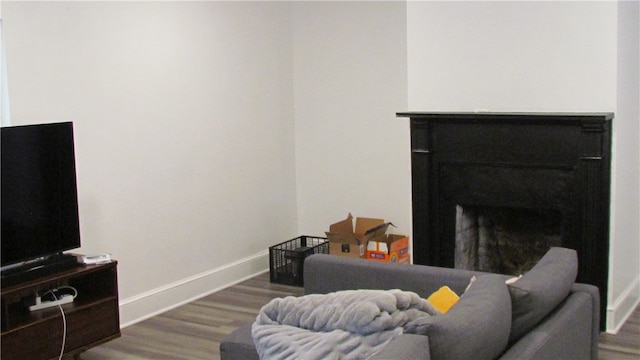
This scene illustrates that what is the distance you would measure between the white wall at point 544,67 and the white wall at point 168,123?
147 centimetres

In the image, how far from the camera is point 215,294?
5352mm

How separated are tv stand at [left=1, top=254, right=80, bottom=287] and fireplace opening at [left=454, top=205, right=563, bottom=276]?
2375mm

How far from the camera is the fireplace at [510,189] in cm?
422

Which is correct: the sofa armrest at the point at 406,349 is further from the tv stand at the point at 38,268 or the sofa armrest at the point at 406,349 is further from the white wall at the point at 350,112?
the white wall at the point at 350,112

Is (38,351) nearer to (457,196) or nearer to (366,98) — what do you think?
(457,196)

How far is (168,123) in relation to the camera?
5012 mm

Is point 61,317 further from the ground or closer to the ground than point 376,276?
closer to the ground

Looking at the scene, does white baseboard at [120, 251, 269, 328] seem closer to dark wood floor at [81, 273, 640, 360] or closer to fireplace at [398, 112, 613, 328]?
dark wood floor at [81, 273, 640, 360]

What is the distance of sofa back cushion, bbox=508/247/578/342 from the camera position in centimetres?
252

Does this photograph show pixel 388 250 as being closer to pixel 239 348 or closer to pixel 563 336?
pixel 239 348

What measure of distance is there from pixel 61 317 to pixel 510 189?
8.69 ft

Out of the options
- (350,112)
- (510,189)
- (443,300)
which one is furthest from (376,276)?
(350,112)

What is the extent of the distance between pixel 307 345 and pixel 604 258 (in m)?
2.61

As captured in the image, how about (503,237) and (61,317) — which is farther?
(503,237)
